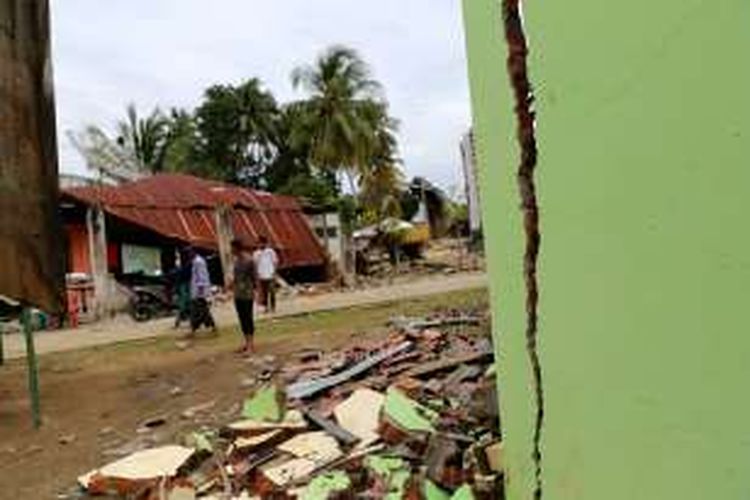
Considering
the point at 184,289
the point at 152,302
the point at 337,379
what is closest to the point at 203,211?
the point at 152,302

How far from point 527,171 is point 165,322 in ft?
61.4

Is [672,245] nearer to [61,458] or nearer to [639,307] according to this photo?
[639,307]

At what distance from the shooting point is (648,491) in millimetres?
3156

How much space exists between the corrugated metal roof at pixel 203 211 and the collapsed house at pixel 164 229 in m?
0.03

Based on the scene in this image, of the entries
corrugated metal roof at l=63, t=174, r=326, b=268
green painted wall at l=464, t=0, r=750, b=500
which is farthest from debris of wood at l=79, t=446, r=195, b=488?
corrugated metal roof at l=63, t=174, r=326, b=268

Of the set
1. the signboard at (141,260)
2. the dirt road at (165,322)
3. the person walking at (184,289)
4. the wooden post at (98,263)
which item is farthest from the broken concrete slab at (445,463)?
the signboard at (141,260)

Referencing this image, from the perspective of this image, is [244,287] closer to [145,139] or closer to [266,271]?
[266,271]

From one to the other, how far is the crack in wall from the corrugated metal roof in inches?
867

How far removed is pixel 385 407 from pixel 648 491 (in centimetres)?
461

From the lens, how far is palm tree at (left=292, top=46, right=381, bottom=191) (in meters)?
41.8

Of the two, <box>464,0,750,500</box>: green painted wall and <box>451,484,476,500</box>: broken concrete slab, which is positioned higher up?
<box>464,0,750,500</box>: green painted wall

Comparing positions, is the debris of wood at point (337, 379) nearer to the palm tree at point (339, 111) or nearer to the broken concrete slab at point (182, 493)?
the broken concrete slab at point (182, 493)

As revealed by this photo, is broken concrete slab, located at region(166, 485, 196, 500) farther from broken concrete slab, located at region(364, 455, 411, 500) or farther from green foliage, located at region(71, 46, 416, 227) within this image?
green foliage, located at region(71, 46, 416, 227)

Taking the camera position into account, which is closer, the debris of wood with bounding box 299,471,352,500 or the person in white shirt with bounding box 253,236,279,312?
the debris of wood with bounding box 299,471,352,500
